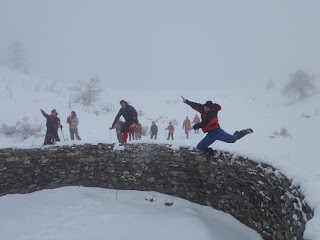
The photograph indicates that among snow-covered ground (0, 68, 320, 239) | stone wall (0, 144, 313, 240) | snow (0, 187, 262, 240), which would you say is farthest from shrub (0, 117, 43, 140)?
Answer: snow (0, 187, 262, 240)

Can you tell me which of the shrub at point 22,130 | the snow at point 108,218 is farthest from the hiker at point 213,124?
the shrub at point 22,130

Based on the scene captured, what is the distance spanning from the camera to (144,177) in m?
8.05

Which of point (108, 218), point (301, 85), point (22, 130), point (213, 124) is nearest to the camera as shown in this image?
point (213, 124)

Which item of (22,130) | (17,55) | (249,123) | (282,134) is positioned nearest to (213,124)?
(282,134)

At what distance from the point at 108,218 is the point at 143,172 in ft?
6.24

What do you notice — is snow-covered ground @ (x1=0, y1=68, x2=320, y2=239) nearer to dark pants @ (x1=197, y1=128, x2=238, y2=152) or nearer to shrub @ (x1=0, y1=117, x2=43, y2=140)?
shrub @ (x1=0, y1=117, x2=43, y2=140)

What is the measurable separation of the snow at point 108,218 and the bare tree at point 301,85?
75.8 feet

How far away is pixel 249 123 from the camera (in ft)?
66.9

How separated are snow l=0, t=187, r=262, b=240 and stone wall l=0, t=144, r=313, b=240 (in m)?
0.28

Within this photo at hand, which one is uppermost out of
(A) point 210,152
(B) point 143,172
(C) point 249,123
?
(C) point 249,123

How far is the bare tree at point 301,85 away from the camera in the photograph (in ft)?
81.9

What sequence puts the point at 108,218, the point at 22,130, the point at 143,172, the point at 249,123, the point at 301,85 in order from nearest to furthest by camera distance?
the point at 108,218 < the point at 143,172 < the point at 22,130 < the point at 249,123 < the point at 301,85

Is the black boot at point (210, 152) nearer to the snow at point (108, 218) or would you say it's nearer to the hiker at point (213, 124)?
the hiker at point (213, 124)

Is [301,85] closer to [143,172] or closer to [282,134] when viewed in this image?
[282,134]
